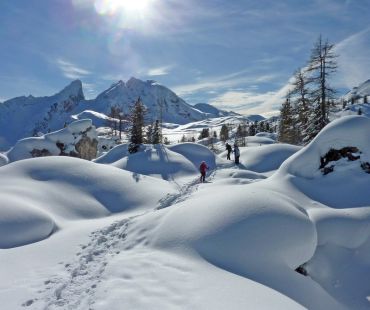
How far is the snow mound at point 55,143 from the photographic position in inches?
1977

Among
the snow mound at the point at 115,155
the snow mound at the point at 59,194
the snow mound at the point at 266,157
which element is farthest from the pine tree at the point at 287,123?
the snow mound at the point at 59,194

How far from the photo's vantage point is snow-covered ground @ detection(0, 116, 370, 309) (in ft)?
23.8

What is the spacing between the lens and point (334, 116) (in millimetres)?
→ 36250

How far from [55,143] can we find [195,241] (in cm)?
4745

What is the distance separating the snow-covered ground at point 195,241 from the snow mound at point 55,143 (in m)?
34.2

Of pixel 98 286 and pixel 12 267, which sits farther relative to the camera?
pixel 12 267

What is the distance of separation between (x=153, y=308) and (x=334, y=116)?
35.0 meters

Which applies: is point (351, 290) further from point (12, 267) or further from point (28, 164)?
point (28, 164)

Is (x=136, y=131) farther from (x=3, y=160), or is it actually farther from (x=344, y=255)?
(x=344, y=255)

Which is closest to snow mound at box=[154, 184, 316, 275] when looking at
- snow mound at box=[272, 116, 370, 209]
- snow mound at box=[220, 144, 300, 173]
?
snow mound at box=[272, 116, 370, 209]

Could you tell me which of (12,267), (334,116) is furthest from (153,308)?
(334,116)

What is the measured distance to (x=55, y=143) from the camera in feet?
170

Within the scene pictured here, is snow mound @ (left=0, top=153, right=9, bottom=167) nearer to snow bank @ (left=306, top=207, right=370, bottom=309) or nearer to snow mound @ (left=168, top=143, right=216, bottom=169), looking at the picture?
snow mound @ (left=168, top=143, right=216, bottom=169)

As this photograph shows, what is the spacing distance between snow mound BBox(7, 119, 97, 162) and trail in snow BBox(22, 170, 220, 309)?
4131 cm
